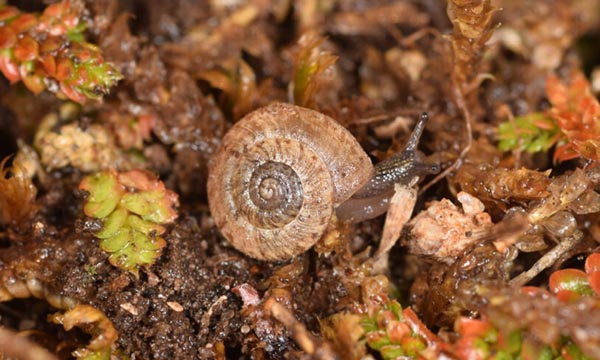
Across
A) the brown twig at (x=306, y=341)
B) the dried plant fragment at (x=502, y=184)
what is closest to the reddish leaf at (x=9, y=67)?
the brown twig at (x=306, y=341)

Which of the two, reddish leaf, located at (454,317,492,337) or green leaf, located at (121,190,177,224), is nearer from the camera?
reddish leaf, located at (454,317,492,337)

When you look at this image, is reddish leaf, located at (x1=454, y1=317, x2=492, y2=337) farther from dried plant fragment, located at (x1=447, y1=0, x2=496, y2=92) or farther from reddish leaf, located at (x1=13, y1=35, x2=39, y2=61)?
reddish leaf, located at (x1=13, y1=35, x2=39, y2=61)

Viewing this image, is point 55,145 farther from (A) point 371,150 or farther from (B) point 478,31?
(B) point 478,31

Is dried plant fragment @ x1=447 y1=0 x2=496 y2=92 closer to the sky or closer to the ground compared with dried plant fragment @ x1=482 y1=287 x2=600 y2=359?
closer to the sky

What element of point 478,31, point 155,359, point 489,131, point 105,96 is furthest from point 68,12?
point 489,131

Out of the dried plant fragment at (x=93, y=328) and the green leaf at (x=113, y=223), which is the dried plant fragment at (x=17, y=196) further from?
the dried plant fragment at (x=93, y=328)

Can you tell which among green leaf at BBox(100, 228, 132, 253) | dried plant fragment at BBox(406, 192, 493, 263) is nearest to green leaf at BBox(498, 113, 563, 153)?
dried plant fragment at BBox(406, 192, 493, 263)
